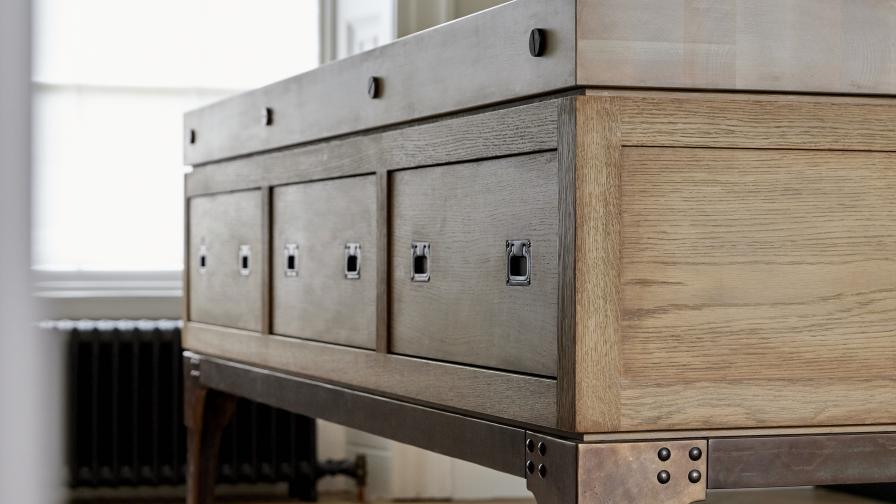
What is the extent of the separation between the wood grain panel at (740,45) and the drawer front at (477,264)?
16 cm

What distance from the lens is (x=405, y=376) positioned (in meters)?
1.96

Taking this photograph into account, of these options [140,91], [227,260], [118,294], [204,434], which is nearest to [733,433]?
[227,260]

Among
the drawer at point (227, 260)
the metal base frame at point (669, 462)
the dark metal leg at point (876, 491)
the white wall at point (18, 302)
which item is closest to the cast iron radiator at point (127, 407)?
the drawer at point (227, 260)

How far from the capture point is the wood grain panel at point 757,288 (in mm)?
1477

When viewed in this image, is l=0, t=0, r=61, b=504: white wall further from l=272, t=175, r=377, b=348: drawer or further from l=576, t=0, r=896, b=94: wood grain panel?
l=272, t=175, r=377, b=348: drawer

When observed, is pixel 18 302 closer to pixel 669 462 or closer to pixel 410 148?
pixel 669 462

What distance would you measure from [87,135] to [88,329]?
68 cm

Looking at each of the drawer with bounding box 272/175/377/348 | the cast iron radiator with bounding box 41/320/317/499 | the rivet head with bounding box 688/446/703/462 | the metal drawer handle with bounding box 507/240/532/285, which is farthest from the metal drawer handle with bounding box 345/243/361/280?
the cast iron radiator with bounding box 41/320/317/499

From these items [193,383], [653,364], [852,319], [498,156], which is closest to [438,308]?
[498,156]

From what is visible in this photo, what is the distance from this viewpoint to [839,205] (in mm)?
1530

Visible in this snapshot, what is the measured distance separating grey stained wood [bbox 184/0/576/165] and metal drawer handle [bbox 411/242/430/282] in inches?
8.0

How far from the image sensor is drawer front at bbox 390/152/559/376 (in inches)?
61.1

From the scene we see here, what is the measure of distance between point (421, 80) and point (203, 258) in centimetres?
123

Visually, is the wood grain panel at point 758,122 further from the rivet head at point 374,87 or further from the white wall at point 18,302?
the white wall at point 18,302
